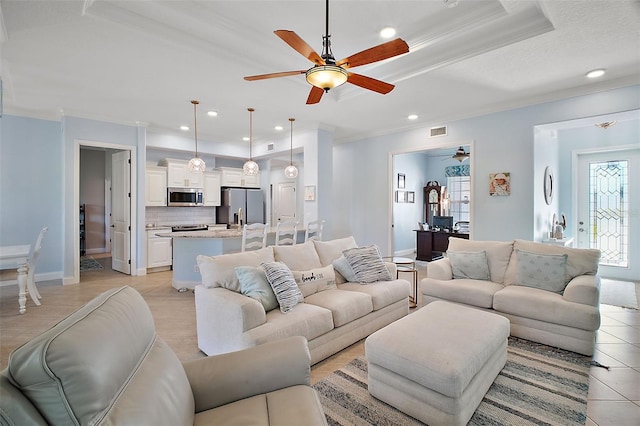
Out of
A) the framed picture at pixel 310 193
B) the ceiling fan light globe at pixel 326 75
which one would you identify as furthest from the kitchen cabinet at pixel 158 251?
the ceiling fan light globe at pixel 326 75

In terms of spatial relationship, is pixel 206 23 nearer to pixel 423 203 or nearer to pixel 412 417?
pixel 412 417

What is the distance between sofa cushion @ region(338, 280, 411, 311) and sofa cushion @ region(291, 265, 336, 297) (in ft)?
0.58

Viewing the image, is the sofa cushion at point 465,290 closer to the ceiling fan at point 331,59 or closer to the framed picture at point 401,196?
the ceiling fan at point 331,59

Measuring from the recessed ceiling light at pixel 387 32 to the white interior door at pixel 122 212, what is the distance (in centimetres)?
509

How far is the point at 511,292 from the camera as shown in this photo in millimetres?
3064

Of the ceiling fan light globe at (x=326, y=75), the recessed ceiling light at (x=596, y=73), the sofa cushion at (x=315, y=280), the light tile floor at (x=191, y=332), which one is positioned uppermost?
the recessed ceiling light at (x=596, y=73)

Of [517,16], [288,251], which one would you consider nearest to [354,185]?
[288,251]

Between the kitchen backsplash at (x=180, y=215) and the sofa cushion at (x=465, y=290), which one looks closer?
the sofa cushion at (x=465, y=290)

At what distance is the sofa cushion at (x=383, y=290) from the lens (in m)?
3.11

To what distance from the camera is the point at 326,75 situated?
226 centimetres

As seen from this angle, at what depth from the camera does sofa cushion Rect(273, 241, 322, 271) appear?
124 inches

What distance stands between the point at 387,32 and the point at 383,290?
2.56 meters

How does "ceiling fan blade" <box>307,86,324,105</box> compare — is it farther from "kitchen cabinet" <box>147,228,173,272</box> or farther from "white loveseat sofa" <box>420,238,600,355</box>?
"kitchen cabinet" <box>147,228,173,272</box>

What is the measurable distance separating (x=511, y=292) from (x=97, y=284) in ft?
19.9
